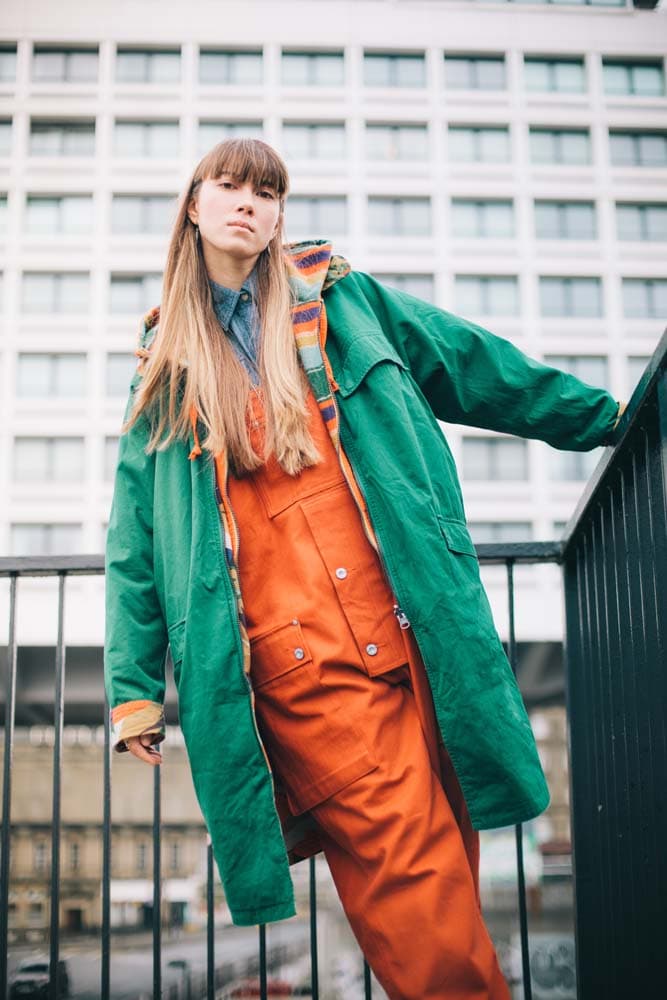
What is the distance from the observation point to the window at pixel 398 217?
149 feet

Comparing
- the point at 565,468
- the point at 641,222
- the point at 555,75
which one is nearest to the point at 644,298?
the point at 641,222

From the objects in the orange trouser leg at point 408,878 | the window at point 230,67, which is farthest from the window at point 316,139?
the orange trouser leg at point 408,878

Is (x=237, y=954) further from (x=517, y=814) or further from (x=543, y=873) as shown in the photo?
(x=517, y=814)

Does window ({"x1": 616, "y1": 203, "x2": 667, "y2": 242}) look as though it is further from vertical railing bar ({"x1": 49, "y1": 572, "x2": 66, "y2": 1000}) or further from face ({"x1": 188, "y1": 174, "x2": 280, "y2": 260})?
face ({"x1": 188, "y1": 174, "x2": 280, "y2": 260})

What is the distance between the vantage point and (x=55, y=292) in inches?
1791

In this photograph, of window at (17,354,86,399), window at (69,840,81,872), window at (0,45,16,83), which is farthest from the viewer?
window at (0,45,16,83)

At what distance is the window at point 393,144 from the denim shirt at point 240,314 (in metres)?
46.0

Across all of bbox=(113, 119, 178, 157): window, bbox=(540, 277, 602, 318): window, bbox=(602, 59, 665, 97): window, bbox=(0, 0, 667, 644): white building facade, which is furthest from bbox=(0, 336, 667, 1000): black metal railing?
bbox=(602, 59, 665, 97): window

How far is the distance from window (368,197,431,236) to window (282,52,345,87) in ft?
19.5

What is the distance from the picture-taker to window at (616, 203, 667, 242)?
46969mm

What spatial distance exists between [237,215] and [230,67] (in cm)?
4882

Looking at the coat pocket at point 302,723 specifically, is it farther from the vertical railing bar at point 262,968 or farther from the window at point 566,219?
the window at point 566,219

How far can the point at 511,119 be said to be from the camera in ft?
156

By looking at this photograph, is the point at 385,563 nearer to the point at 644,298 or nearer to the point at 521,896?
the point at 521,896
